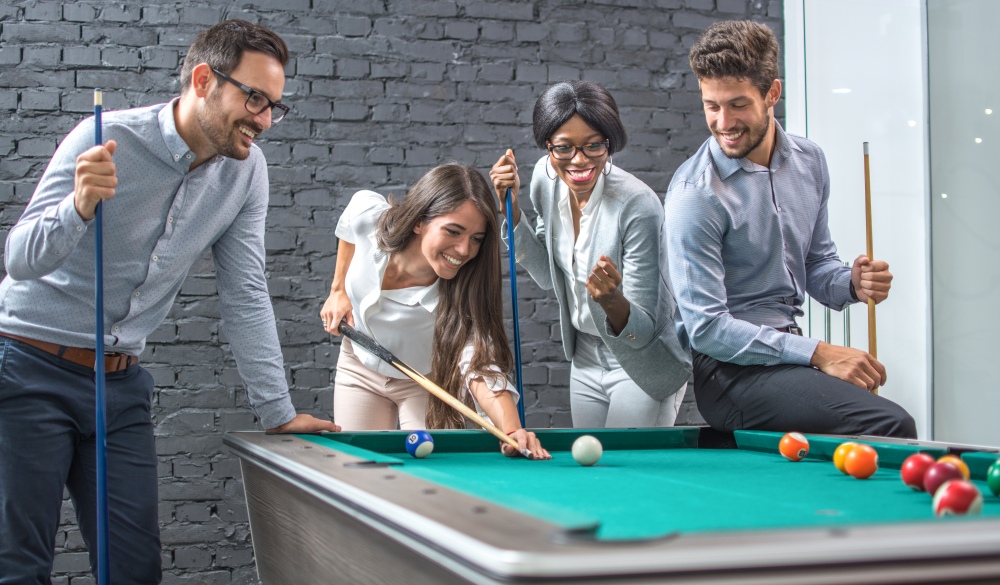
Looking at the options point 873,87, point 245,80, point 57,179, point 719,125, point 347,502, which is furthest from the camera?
point 873,87

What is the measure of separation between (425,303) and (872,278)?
117 centimetres

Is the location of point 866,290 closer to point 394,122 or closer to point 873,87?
point 873,87

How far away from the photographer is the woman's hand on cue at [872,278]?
230 centimetres

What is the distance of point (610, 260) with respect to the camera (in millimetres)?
2240

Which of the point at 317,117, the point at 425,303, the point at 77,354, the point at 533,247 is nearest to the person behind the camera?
the point at 77,354

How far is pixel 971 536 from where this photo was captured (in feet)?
2.56

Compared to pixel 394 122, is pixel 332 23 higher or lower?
higher

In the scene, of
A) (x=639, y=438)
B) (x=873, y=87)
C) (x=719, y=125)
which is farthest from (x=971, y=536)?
(x=873, y=87)

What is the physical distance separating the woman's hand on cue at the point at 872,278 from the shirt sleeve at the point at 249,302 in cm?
146

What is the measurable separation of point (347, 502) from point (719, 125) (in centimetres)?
152

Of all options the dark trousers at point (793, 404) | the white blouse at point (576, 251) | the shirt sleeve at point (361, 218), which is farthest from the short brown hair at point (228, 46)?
the dark trousers at point (793, 404)

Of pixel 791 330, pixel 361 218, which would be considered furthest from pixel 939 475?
pixel 361 218

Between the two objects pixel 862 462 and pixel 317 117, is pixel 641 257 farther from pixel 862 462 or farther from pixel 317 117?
pixel 317 117

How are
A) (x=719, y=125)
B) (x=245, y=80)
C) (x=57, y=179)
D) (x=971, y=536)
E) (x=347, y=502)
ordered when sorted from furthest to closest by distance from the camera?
(x=719, y=125) → (x=245, y=80) → (x=57, y=179) → (x=347, y=502) → (x=971, y=536)
